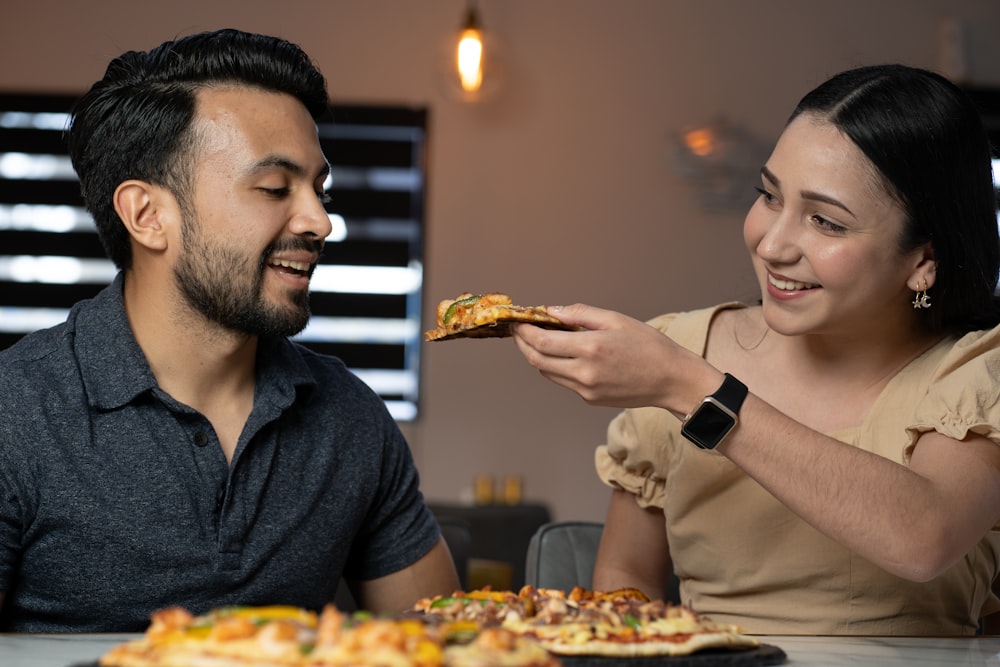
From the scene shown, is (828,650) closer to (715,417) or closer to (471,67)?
(715,417)

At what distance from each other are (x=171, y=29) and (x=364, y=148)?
3.88 feet

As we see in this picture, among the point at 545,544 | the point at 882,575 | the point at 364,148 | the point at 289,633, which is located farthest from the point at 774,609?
the point at 364,148

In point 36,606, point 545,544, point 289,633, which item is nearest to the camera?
point 289,633

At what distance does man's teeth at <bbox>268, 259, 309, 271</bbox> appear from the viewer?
2.02 m

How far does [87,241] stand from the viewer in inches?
231

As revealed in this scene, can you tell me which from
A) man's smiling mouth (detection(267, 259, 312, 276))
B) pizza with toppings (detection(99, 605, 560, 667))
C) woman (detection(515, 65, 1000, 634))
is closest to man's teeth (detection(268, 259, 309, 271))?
man's smiling mouth (detection(267, 259, 312, 276))

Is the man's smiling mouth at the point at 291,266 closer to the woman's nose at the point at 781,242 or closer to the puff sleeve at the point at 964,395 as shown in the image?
the woman's nose at the point at 781,242

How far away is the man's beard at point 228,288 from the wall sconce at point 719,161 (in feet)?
14.2

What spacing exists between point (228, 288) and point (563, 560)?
881 millimetres

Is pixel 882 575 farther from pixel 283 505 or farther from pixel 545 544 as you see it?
pixel 283 505

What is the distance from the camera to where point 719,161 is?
19.6ft

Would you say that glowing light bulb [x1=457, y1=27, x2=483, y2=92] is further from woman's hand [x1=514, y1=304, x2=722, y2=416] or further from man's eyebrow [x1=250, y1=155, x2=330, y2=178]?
woman's hand [x1=514, y1=304, x2=722, y2=416]

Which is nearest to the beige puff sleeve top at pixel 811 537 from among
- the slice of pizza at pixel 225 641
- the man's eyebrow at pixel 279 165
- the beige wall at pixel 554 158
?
the man's eyebrow at pixel 279 165

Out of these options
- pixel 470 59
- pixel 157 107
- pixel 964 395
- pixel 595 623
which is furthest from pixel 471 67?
pixel 595 623
